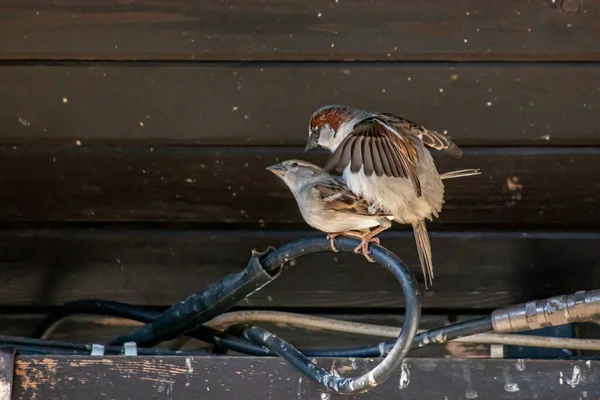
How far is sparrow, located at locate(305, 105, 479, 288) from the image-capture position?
1510 mm

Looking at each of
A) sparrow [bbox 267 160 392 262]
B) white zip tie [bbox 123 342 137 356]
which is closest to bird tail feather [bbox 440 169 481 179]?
sparrow [bbox 267 160 392 262]

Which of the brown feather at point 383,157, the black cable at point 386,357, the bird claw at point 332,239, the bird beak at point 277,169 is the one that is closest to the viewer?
the black cable at point 386,357

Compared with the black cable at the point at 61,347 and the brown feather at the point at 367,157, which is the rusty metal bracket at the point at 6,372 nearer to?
the black cable at the point at 61,347

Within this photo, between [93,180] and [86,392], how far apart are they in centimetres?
49

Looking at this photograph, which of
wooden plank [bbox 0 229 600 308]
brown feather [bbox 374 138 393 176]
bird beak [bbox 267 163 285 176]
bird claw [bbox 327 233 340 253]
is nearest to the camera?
bird claw [bbox 327 233 340 253]

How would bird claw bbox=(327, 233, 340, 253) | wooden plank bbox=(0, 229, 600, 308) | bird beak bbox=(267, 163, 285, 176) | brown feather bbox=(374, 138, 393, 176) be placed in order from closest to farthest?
1. bird claw bbox=(327, 233, 340, 253)
2. brown feather bbox=(374, 138, 393, 176)
3. bird beak bbox=(267, 163, 285, 176)
4. wooden plank bbox=(0, 229, 600, 308)

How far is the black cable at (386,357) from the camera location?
1.25 m

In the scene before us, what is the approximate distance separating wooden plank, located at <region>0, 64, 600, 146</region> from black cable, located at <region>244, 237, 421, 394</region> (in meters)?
0.30

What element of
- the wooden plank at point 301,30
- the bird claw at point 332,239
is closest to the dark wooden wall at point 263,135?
the wooden plank at point 301,30

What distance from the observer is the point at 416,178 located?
1547 millimetres

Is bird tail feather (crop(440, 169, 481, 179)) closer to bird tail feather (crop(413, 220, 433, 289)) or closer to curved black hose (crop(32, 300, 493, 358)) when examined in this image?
bird tail feather (crop(413, 220, 433, 289))

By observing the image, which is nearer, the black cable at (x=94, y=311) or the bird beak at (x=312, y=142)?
the bird beak at (x=312, y=142)

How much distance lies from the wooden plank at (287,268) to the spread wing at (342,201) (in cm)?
20

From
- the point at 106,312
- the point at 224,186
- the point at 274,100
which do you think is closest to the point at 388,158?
the point at 274,100
